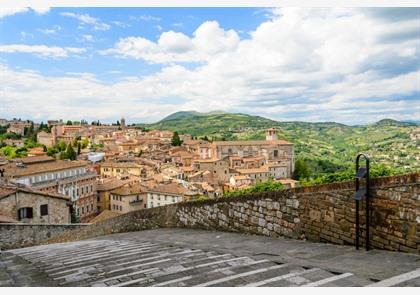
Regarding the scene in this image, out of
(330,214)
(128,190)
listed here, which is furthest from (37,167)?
(330,214)

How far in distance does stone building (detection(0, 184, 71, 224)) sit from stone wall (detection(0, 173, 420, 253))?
617 inches

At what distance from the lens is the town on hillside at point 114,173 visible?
25.0m

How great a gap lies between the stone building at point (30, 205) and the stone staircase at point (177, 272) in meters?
17.7

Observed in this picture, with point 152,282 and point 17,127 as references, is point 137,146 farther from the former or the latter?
point 152,282

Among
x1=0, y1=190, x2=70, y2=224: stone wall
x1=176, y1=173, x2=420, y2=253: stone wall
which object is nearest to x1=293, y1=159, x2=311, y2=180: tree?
x1=0, y1=190, x2=70, y2=224: stone wall

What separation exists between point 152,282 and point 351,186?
310cm

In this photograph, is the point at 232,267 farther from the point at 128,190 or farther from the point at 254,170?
the point at 254,170

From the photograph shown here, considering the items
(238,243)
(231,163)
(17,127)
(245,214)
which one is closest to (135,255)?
(238,243)

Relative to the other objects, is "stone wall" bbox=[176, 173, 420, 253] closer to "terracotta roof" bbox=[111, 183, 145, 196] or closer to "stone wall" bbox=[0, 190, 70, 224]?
"stone wall" bbox=[0, 190, 70, 224]

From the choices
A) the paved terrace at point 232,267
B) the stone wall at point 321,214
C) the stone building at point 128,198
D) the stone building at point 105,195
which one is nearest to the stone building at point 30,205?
the stone wall at point 321,214

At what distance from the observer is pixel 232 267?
495 centimetres

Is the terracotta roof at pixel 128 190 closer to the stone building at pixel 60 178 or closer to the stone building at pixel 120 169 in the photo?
the stone building at pixel 60 178

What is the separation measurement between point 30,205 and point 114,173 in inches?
2178

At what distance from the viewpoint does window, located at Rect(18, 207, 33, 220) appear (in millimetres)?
23328
